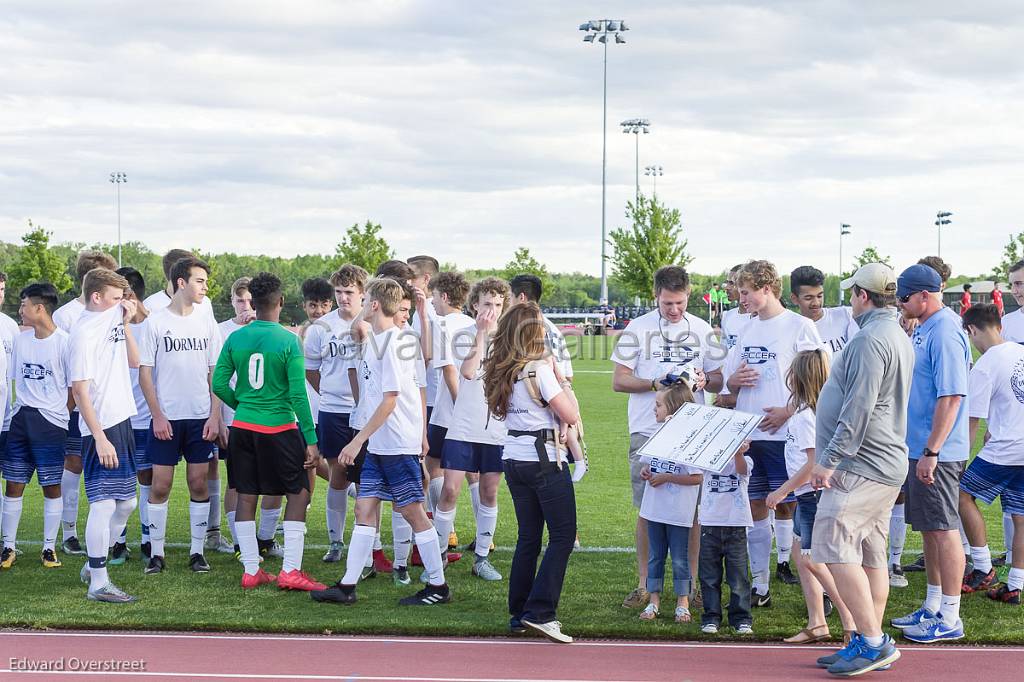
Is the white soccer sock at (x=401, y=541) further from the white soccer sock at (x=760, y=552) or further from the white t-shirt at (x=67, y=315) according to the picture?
the white t-shirt at (x=67, y=315)

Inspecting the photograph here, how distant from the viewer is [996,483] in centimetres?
670

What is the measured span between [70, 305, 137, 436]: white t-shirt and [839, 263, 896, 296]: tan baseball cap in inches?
192

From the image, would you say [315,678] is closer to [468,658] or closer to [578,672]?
[468,658]

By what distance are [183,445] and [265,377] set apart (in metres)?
1.35

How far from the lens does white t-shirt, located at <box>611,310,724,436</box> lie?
21.5ft

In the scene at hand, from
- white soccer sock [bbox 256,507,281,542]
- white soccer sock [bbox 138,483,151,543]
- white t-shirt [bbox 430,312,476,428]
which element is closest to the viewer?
white t-shirt [bbox 430,312,476,428]

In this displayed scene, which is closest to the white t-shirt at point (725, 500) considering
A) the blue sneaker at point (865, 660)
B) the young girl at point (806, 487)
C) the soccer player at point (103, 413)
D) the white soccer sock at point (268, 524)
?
the young girl at point (806, 487)

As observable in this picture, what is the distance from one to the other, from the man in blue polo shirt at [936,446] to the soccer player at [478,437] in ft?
8.92

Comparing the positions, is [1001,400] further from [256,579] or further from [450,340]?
[256,579]

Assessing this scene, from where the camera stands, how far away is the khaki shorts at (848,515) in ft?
16.8

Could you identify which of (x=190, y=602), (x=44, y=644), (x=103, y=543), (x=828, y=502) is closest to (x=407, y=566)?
(x=190, y=602)

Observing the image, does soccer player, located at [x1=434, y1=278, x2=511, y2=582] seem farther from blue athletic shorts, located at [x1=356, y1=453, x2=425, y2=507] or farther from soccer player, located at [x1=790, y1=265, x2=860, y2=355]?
soccer player, located at [x1=790, y1=265, x2=860, y2=355]

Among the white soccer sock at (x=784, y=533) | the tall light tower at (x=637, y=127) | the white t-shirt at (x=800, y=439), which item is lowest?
the white soccer sock at (x=784, y=533)

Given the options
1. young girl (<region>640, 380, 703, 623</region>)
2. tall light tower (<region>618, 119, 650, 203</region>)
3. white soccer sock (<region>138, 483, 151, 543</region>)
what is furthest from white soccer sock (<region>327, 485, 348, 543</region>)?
tall light tower (<region>618, 119, 650, 203</region>)
